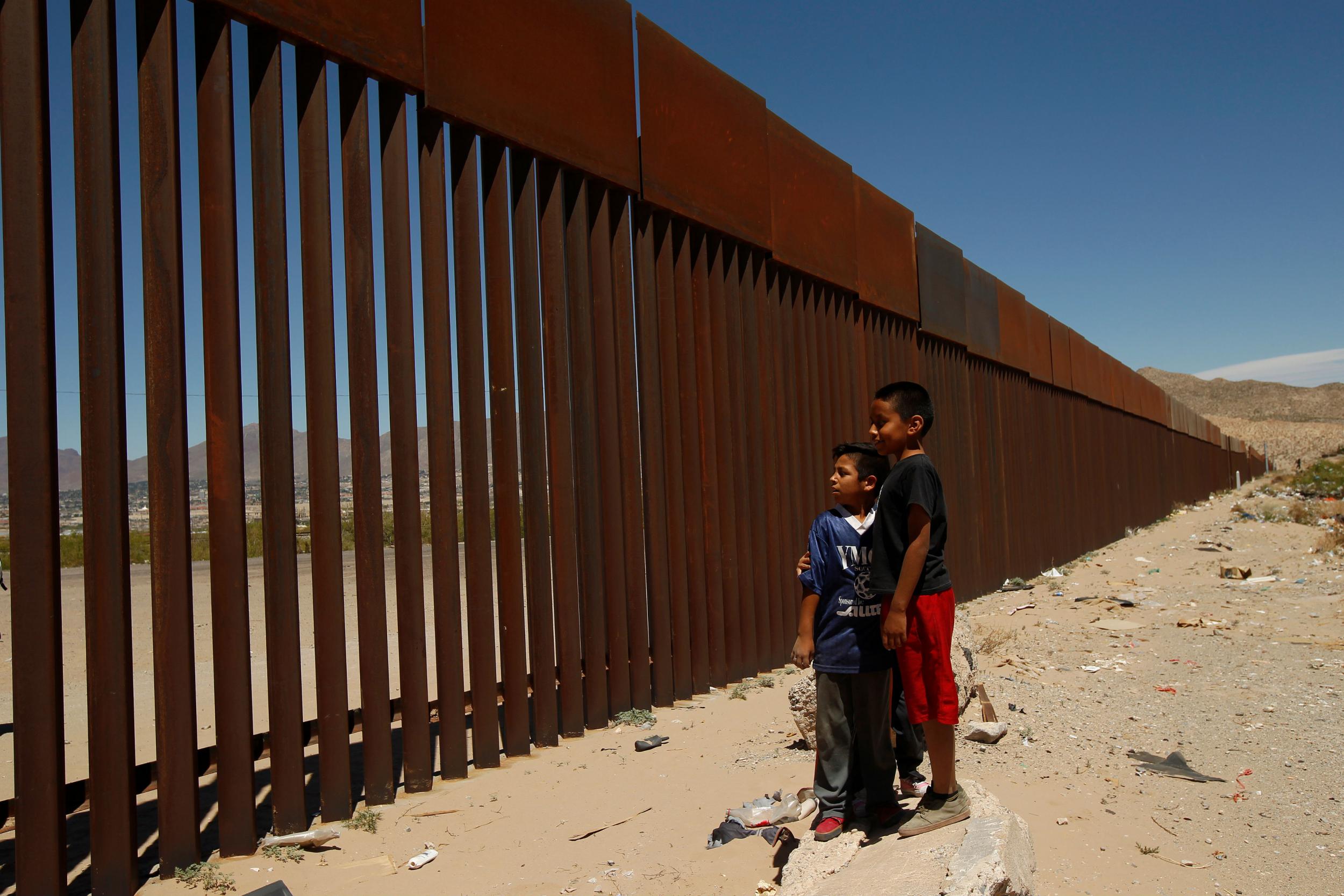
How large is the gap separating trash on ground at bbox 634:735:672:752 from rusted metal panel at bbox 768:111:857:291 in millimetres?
4035

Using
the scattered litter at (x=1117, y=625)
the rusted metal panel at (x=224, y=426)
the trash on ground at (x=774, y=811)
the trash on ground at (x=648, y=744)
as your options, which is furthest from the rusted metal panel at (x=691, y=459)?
the scattered litter at (x=1117, y=625)

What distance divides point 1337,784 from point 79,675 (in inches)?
350

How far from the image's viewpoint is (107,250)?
3367 millimetres

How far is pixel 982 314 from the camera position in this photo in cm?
1315

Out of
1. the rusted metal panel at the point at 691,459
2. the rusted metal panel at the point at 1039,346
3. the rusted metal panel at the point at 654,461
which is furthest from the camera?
the rusted metal panel at the point at 1039,346

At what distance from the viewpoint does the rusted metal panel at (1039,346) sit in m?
15.5

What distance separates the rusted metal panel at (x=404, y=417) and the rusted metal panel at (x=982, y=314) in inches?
371

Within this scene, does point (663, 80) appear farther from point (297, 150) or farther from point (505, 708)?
point (505, 708)

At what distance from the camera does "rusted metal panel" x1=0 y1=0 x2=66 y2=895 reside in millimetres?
3146

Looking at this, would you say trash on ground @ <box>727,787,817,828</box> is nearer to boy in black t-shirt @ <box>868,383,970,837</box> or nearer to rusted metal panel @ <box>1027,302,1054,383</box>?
boy in black t-shirt @ <box>868,383,970,837</box>

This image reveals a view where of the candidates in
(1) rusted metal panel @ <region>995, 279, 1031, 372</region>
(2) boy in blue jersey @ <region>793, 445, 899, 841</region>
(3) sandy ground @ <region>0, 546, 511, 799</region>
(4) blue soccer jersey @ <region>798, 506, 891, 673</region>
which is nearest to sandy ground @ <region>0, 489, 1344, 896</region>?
(2) boy in blue jersey @ <region>793, 445, 899, 841</region>

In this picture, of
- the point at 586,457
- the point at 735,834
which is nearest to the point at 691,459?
the point at 586,457

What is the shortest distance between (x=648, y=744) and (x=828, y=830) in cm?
204

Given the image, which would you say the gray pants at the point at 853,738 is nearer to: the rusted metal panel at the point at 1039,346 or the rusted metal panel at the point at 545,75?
the rusted metal panel at the point at 545,75
